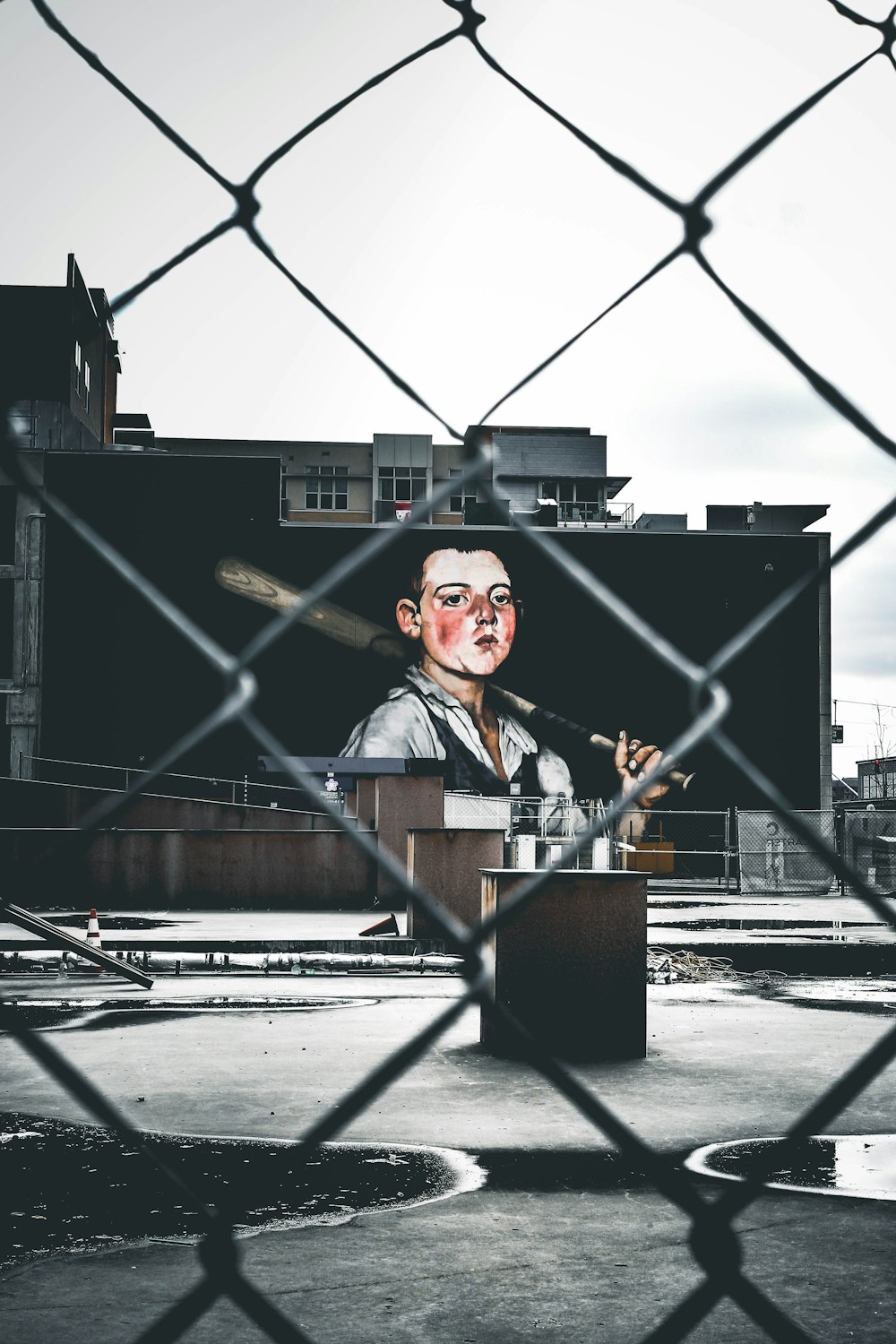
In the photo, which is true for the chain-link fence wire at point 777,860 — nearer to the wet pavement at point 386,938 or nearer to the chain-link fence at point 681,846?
the chain-link fence at point 681,846

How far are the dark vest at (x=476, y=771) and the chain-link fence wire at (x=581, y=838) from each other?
39.0 m

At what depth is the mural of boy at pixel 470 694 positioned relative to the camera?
4047 centimetres

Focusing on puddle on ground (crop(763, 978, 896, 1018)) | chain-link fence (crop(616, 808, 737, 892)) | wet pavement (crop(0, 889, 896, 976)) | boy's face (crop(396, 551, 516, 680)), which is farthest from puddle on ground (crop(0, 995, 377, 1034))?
boy's face (crop(396, 551, 516, 680))

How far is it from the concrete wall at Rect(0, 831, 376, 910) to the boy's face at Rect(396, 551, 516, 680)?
18379 mm

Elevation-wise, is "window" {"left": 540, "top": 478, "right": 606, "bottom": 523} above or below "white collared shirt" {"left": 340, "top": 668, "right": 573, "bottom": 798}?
above

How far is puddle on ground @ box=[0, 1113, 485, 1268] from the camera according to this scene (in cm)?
532

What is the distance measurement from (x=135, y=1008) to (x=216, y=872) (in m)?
11.1

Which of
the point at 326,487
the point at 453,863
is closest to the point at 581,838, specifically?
the point at 453,863

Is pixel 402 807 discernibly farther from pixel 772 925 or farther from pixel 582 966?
pixel 582 966

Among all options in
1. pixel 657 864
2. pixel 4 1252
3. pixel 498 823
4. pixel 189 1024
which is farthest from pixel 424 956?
pixel 657 864

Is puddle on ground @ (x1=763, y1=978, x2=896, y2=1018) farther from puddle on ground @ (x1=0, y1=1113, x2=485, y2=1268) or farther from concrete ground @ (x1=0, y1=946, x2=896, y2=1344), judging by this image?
puddle on ground @ (x1=0, y1=1113, x2=485, y2=1268)

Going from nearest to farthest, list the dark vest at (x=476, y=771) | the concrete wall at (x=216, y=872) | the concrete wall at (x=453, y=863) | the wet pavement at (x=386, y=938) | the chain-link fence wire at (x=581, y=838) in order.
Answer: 1. the chain-link fence wire at (x=581, y=838)
2. the wet pavement at (x=386, y=938)
3. the concrete wall at (x=453, y=863)
4. the concrete wall at (x=216, y=872)
5. the dark vest at (x=476, y=771)

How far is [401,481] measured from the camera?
249 ft

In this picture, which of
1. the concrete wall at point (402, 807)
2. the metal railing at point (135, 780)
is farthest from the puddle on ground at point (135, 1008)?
the metal railing at point (135, 780)
